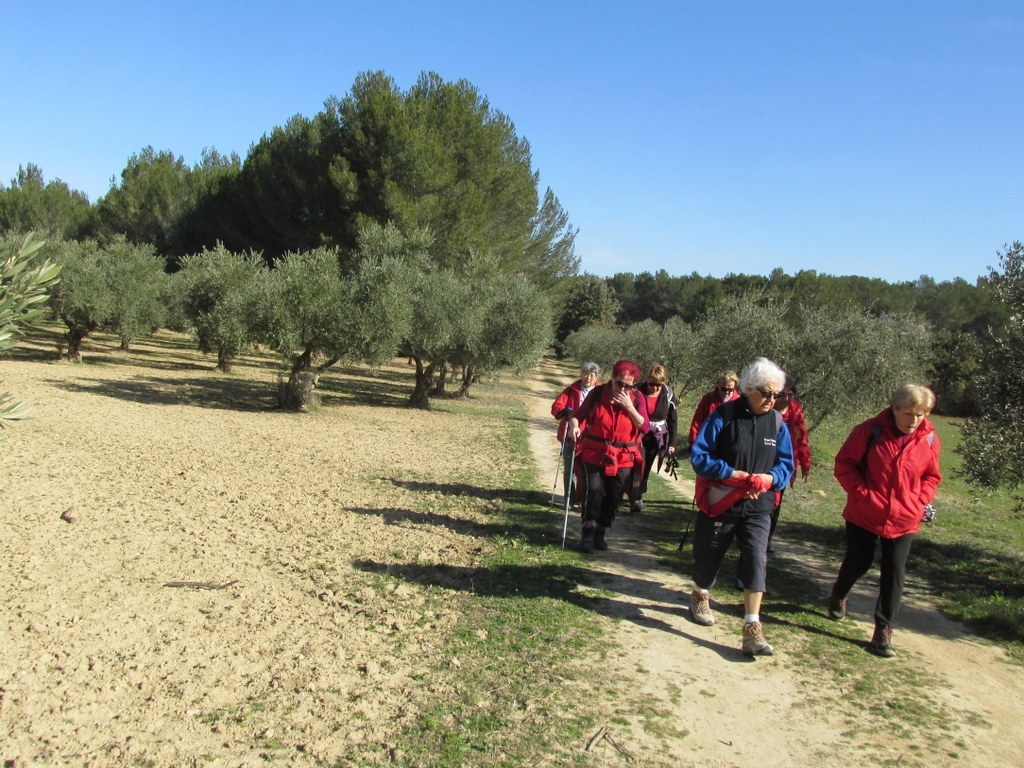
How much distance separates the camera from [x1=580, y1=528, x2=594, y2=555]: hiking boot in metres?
7.05

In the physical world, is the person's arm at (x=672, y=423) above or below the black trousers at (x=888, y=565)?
above

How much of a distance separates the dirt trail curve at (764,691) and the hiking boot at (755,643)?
0.06 metres

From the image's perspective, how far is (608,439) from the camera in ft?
22.5

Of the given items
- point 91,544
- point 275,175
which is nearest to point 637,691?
point 91,544

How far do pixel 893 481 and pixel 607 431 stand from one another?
261 centimetres

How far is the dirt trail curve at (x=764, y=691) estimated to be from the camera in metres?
3.53

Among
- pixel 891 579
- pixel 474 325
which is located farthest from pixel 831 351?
pixel 891 579

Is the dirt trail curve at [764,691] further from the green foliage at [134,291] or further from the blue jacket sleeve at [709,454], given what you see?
the green foliage at [134,291]

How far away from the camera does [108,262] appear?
26.5 metres

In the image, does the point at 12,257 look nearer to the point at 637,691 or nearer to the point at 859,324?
the point at 637,691

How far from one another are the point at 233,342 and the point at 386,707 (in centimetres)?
2015

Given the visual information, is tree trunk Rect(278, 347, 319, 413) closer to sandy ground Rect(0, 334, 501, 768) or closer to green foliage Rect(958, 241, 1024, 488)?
sandy ground Rect(0, 334, 501, 768)

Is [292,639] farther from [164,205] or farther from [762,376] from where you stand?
[164,205]

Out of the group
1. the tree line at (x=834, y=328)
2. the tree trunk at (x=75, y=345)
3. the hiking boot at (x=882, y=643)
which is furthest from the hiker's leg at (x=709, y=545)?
the tree trunk at (x=75, y=345)
